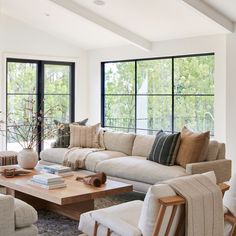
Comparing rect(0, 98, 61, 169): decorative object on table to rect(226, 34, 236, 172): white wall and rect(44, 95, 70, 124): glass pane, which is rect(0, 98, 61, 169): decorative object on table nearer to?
rect(44, 95, 70, 124): glass pane

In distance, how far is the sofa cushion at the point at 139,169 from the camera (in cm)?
484

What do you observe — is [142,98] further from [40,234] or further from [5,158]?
[40,234]

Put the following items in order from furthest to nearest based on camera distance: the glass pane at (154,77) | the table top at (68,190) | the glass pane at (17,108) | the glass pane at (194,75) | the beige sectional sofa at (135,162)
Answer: the glass pane at (17,108)
the glass pane at (154,77)
the glass pane at (194,75)
the beige sectional sofa at (135,162)
the table top at (68,190)

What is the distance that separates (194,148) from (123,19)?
2.74 meters

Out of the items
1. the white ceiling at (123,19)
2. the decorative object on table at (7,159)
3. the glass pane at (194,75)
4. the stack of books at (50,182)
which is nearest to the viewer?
the stack of books at (50,182)

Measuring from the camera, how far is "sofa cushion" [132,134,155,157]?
5802mm

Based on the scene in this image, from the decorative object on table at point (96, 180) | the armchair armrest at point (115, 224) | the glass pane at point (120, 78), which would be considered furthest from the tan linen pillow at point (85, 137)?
the armchair armrest at point (115, 224)

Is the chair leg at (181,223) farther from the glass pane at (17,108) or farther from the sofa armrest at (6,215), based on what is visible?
the glass pane at (17,108)

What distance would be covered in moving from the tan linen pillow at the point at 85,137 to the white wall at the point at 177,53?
1.94 meters

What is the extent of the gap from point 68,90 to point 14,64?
134 cm

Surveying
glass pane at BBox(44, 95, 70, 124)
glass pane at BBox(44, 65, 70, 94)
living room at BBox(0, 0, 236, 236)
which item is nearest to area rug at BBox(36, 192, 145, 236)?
living room at BBox(0, 0, 236, 236)

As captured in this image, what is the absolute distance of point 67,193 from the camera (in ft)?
13.0

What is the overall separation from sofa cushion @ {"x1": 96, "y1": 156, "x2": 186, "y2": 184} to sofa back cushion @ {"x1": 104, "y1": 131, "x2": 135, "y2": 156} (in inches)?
15.6

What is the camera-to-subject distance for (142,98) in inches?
315
